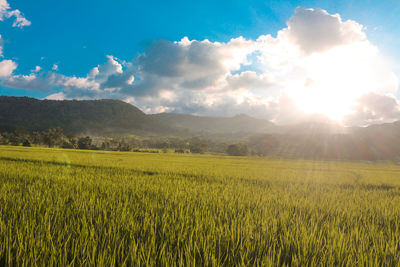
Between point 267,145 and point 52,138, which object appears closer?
point 52,138

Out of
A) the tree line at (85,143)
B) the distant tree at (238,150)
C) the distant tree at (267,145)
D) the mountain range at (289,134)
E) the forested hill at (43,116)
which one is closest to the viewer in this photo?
the tree line at (85,143)

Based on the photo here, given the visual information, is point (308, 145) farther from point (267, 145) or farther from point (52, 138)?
point (52, 138)

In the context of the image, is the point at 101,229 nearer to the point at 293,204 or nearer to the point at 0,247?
the point at 0,247

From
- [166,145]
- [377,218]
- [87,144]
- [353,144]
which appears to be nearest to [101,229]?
[377,218]

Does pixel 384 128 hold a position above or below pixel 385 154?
above

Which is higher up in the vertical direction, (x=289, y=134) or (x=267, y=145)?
(x=289, y=134)

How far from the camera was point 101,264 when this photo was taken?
1.20m

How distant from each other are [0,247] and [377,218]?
4.51 metres

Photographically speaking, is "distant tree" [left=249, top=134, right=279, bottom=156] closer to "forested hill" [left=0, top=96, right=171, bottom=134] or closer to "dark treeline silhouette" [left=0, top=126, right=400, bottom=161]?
"dark treeline silhouette" [left=0, top=126, right=400, bottom=161]

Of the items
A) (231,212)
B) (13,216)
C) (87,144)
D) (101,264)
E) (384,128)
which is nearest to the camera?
(101,264)

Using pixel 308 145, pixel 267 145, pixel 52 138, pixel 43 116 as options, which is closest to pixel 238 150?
pixel 267 145

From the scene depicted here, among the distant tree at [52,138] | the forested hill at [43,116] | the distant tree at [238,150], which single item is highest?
the forested hill at [43,116]

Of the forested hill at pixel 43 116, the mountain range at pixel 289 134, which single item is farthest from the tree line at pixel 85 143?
the forested hill at pixel 43 116

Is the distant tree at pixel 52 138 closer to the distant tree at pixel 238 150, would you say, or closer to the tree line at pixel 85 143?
the tree line at pixel 85 143
